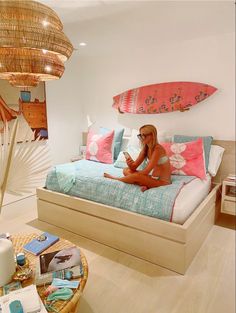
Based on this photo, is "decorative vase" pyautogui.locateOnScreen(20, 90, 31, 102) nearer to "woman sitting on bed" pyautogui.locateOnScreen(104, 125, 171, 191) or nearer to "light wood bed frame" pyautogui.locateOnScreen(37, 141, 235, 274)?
"light wood bed frame" pyautogui.locateOnScreen(37, 141, 235, 274)

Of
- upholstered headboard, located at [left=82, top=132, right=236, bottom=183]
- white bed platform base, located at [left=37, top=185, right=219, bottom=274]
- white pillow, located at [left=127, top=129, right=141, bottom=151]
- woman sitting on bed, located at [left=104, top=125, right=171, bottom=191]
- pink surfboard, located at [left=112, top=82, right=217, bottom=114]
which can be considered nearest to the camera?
white bed platform base, located at [left=37, top=185, right=219, bottom=274]

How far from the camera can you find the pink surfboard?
3037 millimetres

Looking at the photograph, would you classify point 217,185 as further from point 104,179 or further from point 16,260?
point 16,260

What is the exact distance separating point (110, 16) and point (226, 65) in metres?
1.60

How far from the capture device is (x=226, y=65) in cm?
284

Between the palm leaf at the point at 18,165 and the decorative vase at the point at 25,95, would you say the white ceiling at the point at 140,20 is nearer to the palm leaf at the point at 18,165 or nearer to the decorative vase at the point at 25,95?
the decorative vase at the point at 25,95

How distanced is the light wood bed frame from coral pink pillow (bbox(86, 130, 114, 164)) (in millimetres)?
897

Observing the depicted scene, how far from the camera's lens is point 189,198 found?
201 cm

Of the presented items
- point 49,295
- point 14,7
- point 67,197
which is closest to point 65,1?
point 14,7

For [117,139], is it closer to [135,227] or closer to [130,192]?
[130,192]

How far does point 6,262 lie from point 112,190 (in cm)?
116

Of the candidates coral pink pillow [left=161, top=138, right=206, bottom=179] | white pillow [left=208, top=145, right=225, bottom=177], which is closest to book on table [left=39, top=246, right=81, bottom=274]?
coral pink pillow [left=161, top=138, right=206, bottom=179]

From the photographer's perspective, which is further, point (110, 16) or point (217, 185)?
point (217, 185)

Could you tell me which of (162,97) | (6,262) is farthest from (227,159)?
(6,262)
